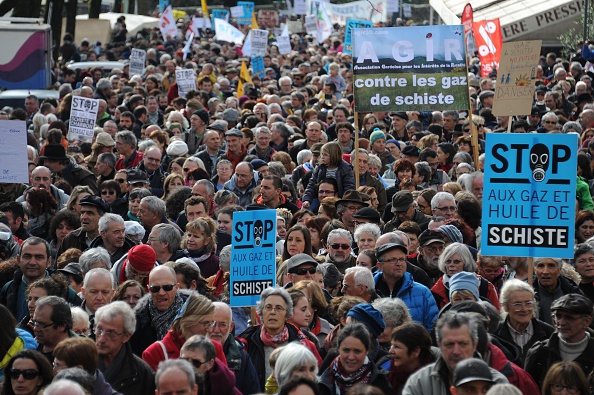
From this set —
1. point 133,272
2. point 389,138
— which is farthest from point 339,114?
point 133,272

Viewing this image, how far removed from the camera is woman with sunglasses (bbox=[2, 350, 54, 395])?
688cm

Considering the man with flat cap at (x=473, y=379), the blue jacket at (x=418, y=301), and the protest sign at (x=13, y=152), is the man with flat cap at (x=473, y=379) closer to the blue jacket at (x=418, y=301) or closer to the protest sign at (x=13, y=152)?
the blue jacket at (x=418, y=301)

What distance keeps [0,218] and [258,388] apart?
490cm

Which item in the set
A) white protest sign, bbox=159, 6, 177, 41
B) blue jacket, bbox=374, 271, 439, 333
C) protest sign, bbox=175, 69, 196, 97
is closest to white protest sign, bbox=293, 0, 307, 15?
white protest sign, bbox=159, 6, 177, 41

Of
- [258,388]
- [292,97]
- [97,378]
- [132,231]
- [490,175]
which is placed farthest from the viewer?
[292,97]

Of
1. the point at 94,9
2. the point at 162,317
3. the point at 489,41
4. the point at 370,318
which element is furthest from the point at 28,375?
the point at 94,9

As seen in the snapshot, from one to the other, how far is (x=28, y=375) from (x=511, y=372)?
2698 mm

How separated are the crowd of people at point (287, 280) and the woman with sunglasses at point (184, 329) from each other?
1cm

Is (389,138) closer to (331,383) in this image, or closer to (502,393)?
(331,383)

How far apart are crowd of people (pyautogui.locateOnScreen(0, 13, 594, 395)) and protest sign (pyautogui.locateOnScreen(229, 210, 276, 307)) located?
0.62 ft

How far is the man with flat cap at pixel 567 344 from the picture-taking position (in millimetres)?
7707

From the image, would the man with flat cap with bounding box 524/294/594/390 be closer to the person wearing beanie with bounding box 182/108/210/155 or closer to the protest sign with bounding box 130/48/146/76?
the person wearing beanie with bounding box 182/108/210/155

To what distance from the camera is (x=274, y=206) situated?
12672mm

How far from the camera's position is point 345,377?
713 cm
